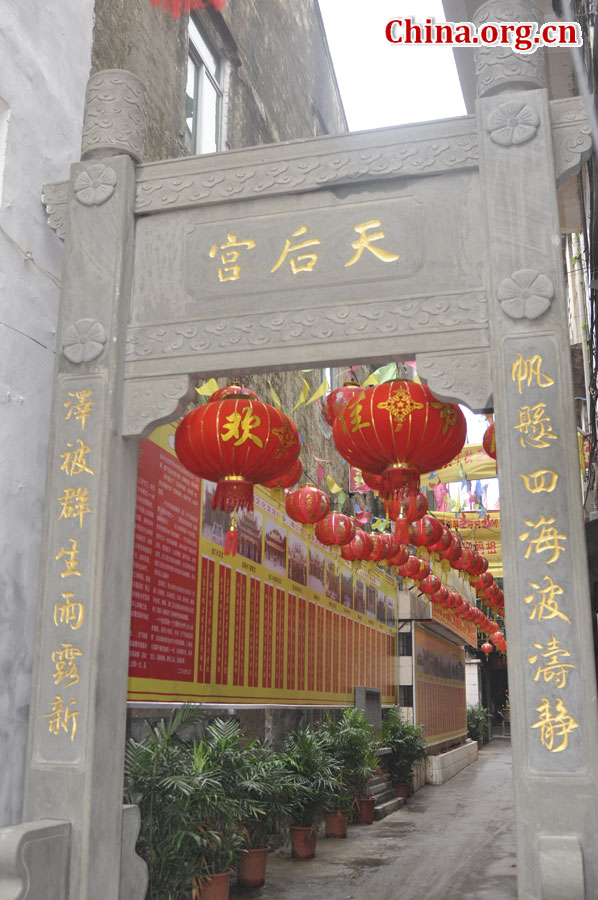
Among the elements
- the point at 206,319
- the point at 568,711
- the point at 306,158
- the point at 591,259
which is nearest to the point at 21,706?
the point at 206,319

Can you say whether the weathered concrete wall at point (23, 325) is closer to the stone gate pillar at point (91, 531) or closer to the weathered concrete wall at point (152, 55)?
the stone gate pillar at point (91, 531)

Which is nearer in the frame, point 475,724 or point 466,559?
point 466,559

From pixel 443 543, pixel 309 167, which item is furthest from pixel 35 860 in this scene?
pixel 443 543

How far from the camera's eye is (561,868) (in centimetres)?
309

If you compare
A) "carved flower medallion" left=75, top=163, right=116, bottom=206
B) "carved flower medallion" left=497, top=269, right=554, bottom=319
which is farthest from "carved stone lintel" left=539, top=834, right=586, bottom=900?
"carved flower medallion" left=75, top=163, right=116, bottom=206

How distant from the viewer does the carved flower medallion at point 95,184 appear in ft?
14.6

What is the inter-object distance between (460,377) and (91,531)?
1.86 m

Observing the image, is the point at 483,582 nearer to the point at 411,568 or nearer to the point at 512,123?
the point at 411,568

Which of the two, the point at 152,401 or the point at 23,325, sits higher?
the point at 23,325

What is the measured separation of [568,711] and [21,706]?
2644mm

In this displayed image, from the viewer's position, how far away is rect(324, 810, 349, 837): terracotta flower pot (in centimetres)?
1023

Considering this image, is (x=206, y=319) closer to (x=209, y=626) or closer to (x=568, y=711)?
(x=568, y=711)

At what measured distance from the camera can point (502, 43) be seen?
4098 mm

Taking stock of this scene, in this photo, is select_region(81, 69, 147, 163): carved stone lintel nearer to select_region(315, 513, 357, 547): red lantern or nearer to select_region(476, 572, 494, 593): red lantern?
select_region(315, 513, 357, 547): red lantern
